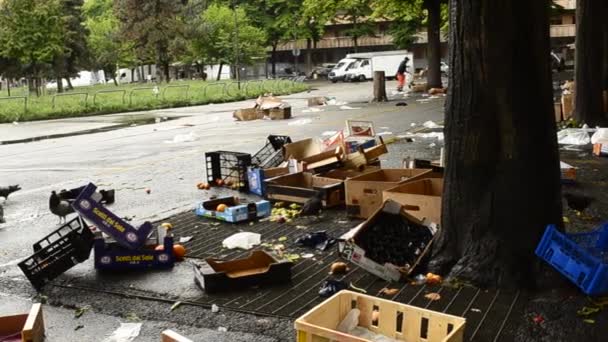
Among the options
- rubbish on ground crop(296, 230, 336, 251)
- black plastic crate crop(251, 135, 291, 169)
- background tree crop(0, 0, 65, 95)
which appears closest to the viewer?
rubbish on ground crop(296, 230, 336, 251)

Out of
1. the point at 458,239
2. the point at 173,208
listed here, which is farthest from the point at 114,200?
the point at 458,239

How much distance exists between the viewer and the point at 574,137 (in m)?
13.0

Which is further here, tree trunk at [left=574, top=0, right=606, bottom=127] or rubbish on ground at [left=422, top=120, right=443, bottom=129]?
rubbish on ground at [left=422, top=120, right=443, bottom=129]

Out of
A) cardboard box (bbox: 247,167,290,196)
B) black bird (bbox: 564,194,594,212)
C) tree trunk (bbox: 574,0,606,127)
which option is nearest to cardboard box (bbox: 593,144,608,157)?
tree trunk (bbox: 574,0,606,127)

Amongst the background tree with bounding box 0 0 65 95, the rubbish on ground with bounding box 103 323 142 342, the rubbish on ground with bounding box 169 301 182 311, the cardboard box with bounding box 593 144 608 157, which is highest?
the background tree with bounding box 0 0 65 95

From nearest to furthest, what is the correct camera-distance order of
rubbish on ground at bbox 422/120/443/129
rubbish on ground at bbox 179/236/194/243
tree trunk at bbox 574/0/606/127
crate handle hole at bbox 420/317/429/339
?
crate handle hole at bbox 420/317/429/339 < rubbish on ground at bbox 179/236/194/243 < tree trunk at bbox 574/0/606/127 < rubbish on ground at bbox 422/120/443/129

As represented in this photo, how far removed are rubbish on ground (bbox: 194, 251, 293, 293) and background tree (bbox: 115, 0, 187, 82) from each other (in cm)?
5456

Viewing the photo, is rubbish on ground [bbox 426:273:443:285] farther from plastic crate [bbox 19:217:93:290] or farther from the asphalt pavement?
plastic crate [bbox 19:217:93:290]

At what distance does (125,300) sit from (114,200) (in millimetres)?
4449

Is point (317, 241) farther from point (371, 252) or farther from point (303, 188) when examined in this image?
point (303, 188)

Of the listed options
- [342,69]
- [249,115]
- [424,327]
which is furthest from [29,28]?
[424,327]

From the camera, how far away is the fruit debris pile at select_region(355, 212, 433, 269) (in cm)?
570

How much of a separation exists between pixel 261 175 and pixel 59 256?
3672mm

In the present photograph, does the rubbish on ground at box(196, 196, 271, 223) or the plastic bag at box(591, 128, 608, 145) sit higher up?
the plastic bag at box(591, 128, 608, 145)
